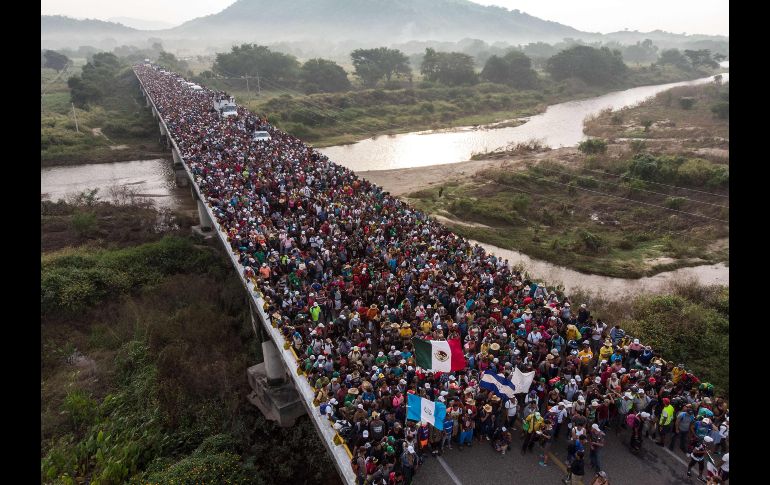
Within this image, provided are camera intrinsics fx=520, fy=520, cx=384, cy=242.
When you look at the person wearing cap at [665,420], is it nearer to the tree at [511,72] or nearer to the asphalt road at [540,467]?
the asphalt road at [540,467]

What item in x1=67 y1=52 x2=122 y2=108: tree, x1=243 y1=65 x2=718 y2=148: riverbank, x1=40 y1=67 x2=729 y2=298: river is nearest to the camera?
x1=40 y1=67 x2=729 y2=298: river

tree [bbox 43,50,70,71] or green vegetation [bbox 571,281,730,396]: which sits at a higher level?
tree [bbox 43,50,70,71]

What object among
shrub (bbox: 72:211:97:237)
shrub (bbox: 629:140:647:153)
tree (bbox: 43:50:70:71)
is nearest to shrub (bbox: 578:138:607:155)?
shrub (bbox: 629:140:647:153)

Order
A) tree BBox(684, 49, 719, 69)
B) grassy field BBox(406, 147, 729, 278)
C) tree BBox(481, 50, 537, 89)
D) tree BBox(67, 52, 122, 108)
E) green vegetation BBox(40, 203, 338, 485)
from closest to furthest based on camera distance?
green vegetation BBox(40, 203, 338, 485) → grassy field BBox(406, 147, 729, 278) → tree BBox(67, 52, 122, 108) → tree BBox(481, 50, 537, 89) → tree BBox(684, 49, 719, 69)

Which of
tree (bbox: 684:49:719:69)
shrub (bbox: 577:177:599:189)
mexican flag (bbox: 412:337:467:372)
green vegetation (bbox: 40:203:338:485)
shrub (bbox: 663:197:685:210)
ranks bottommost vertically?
green vegetation (bbox: 40:203:338:485)

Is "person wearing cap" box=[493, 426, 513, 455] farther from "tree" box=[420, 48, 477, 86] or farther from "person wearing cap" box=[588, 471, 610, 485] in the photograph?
"tree" box=[420, 48, 477, 86]
